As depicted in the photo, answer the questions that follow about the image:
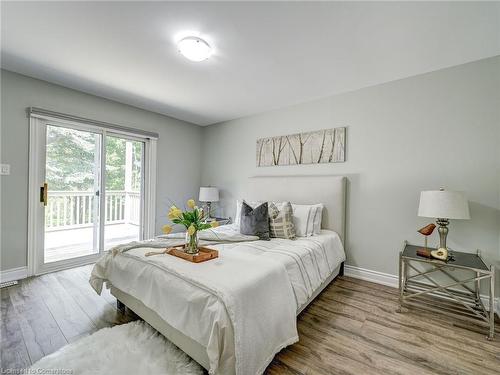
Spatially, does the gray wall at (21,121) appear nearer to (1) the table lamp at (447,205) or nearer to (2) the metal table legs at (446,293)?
(1) the table lamp at (447,205)

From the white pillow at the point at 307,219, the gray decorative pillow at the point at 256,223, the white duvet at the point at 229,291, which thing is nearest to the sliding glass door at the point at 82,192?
the white duvet at the point at 229,291

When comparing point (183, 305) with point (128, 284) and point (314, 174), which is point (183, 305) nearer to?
point (128, 284)

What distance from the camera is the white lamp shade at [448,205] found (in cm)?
192

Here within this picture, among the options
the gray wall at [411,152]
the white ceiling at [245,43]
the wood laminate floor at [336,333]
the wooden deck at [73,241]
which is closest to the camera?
the wood laminate floor at [336,333]

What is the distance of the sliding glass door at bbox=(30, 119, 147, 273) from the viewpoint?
2828 millimetres

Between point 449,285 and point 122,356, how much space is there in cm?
273

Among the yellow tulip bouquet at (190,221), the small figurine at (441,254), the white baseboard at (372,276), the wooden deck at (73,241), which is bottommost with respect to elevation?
the white baseboard at (372,276)

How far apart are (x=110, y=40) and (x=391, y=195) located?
3.33 meters

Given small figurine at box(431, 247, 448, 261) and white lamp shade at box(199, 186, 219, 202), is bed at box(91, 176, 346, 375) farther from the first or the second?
white lamp shade at box(199, 186, 219, 202)

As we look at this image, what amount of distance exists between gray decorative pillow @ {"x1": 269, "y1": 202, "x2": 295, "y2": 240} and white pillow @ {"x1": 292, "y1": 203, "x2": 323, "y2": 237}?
11cm

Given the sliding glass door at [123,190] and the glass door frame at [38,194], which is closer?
the glass door frame at [38,194]

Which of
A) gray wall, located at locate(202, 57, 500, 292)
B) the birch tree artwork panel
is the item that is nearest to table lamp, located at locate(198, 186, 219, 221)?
the birch tree artwork panel

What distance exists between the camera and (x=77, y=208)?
3.35 metres

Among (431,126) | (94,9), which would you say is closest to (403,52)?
(431,126)
